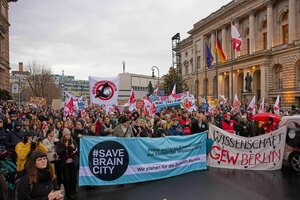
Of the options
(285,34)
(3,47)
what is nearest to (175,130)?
(285,34)

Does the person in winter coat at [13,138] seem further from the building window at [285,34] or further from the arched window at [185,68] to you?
the arched window at [185,68]

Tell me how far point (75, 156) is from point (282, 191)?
504 cm

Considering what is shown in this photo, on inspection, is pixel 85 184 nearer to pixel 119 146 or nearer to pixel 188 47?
pixel 119 146

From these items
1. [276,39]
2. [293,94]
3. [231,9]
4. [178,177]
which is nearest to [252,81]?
[276,39]

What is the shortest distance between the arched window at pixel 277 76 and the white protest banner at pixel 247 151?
1433 inches

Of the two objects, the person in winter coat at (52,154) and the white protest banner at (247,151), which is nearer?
the person in winter coat at (52,154)

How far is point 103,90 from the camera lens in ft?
38.1

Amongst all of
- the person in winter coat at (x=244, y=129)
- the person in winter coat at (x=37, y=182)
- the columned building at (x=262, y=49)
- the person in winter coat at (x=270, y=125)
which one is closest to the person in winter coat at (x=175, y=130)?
the person in winter coat at (x=244, y=129)

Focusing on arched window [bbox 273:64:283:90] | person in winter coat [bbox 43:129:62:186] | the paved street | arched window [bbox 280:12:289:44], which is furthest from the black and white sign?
→ arched window [bbox 280:12:289:44]

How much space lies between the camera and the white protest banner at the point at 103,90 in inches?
452

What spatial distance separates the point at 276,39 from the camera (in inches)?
1726

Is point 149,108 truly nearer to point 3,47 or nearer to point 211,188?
point 211,188

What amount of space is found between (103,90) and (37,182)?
841 centimetres

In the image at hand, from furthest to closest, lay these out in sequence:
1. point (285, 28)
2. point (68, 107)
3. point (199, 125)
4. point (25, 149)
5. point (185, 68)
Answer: point (185, 68) < point (285, 28) < point (68, 107) < point (199, 125) < point (25, 149)
